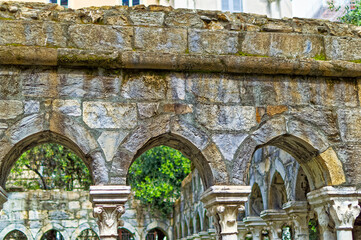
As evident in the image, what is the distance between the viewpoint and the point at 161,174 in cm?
1448

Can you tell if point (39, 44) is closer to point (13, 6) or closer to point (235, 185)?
point (13, 6)

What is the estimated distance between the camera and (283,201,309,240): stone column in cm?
630

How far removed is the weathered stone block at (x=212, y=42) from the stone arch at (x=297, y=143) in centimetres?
83

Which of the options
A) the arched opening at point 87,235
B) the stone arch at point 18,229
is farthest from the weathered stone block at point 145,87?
the arched opening at point 87,235

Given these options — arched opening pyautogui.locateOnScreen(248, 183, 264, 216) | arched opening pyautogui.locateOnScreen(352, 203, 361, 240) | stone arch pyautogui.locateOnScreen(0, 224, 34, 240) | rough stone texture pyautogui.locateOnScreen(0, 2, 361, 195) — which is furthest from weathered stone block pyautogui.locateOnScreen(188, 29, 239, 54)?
stone arch pyautogui.locateOnScreen(0, 224, 34, 240)

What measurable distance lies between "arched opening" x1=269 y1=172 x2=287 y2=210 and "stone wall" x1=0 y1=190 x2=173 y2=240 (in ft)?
19.9

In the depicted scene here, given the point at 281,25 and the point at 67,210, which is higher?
the point at 281,25

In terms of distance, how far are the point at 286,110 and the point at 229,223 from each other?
48.4 inches

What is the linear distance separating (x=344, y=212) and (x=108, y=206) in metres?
2.22

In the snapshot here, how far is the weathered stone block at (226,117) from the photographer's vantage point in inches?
183

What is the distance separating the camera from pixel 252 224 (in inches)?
308

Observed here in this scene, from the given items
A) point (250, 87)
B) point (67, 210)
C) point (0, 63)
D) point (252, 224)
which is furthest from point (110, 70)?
point (67, 210)

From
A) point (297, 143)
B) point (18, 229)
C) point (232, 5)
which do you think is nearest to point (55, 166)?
point (18, 229)

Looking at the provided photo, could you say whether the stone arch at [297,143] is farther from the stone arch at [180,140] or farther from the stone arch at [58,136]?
the stone arch at [58,136]
